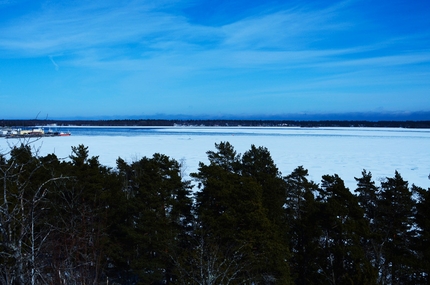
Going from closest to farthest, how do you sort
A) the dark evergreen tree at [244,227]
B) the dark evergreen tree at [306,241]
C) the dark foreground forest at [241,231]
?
the dark evergreen tree at [244,227] → the dark foreground forest at [241,231] → the dark evergreen tree at [306,241]

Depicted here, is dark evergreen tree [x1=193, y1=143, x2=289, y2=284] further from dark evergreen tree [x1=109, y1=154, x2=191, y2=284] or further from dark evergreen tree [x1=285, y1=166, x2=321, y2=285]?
dark evergreen tree [x1=285, y1=166, x2=321, y2=285]

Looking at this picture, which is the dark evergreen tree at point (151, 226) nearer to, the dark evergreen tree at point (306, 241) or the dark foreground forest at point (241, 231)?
the dark foreground forest at point (241, 231)

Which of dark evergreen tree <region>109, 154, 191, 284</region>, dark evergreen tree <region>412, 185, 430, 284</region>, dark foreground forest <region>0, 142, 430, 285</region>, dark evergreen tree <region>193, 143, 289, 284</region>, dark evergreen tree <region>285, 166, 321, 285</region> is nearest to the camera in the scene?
dark evergreen tree <region>193, 143, 289, 284</region>

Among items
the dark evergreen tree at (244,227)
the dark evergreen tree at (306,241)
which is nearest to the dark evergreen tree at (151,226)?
the dark evergreen tree at (244,227)

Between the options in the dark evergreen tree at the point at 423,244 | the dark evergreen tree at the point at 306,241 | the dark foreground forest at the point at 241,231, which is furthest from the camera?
A: the dark evergreen tree at the point at 306,241

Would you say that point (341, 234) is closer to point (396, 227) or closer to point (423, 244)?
point (396, 227)

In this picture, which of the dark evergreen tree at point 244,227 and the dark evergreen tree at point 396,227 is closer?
the dark evergreen tree at point 244,227

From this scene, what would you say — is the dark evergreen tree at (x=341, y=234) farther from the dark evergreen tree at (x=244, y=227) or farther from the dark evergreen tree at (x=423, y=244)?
the dark evergreen tree at (x=423, y=244)

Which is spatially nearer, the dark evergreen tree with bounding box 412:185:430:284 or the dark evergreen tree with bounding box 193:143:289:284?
the dark evergreen tree with bounding box 193:143:289:284

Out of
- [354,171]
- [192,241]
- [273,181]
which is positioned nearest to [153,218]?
[192,241]

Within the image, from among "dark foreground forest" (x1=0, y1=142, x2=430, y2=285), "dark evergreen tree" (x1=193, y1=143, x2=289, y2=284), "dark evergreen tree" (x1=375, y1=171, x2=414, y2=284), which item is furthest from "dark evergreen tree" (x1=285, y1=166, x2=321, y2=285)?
"dark evergreen tree" (x1=375, y1=171, x2=414, y2=284)

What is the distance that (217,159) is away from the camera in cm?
1812

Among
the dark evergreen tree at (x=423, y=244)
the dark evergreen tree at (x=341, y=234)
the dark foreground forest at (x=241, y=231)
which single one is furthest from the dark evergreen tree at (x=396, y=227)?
the dark evergreen tree at (x=341, y=234)

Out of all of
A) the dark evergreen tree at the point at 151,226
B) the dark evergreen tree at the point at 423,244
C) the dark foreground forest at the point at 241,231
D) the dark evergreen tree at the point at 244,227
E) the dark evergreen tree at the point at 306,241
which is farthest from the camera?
the dark evergreen tree at the point at 306,241
